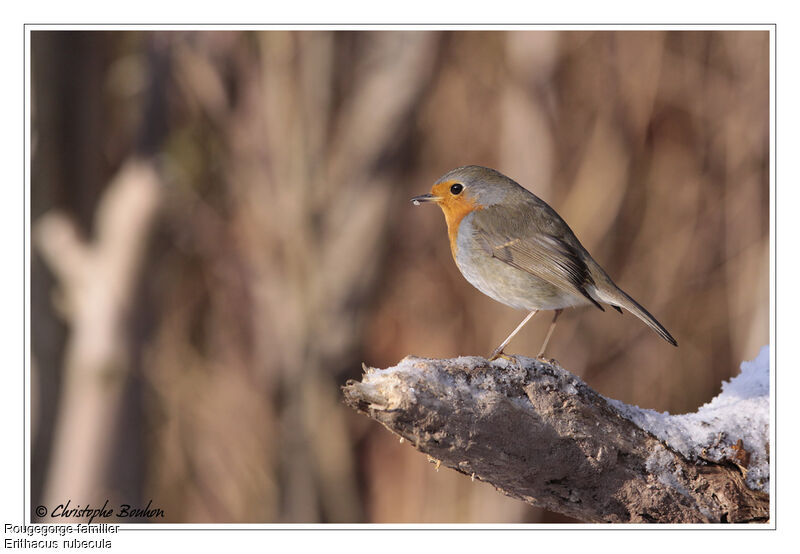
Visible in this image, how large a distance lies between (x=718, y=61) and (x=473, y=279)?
12.3ft

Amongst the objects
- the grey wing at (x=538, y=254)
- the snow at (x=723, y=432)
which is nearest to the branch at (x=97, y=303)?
the grey wing at (x=538, y=254)

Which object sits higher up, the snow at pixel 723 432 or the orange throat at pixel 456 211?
the orange throat at pixel 456 211

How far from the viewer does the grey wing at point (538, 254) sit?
9.12 ft

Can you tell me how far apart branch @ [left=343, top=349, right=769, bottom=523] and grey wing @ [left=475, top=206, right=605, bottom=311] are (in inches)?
20.3

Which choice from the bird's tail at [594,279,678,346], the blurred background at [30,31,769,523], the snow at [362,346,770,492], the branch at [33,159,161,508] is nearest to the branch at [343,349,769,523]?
the snow at [362,346,770,492]

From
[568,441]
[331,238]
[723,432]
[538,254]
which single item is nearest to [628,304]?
[538,254]

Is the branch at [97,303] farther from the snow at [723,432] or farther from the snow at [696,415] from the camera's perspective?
the snow at [723,432]

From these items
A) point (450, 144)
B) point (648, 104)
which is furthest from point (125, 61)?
point (648, 104)

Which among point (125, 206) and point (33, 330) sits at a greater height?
point (125, 206)

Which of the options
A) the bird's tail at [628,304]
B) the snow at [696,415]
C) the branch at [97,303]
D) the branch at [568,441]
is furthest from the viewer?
the branch at [97,303]

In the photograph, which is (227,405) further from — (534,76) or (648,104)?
(648,104)

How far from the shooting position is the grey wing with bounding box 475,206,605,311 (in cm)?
278

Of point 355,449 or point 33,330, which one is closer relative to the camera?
point 33,330

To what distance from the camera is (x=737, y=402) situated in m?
2.62
